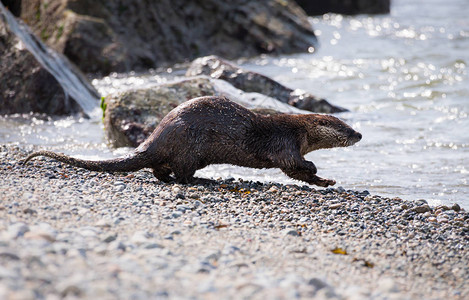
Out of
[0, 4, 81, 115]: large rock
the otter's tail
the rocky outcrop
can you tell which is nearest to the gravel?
the otter's tail

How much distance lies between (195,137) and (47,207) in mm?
1821

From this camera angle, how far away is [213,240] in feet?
13.5

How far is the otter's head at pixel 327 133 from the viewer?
259 inches

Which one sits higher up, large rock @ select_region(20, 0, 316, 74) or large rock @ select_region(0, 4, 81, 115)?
large rock @ select_region(20, 0, 316, 74)

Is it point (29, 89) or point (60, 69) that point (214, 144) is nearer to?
point (29, 89)

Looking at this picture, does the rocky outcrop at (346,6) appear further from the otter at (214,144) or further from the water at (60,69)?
the otter at (214,144)

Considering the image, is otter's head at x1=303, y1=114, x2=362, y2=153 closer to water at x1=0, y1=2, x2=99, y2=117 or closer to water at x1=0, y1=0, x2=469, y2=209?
water at x1=0, y1=0, x2=469, y2=209

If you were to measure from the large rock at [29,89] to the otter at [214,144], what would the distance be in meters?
4.81

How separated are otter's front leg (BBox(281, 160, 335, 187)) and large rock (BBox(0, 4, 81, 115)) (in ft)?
17.5

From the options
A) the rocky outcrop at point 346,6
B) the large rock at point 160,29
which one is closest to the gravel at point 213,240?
the large rock at point 160,29

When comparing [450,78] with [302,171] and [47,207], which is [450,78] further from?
[47,207]

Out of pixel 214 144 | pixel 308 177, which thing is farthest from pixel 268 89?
Answer: pixel 214 144

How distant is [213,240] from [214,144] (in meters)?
1.86

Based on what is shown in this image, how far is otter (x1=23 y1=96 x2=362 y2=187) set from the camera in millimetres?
5688
